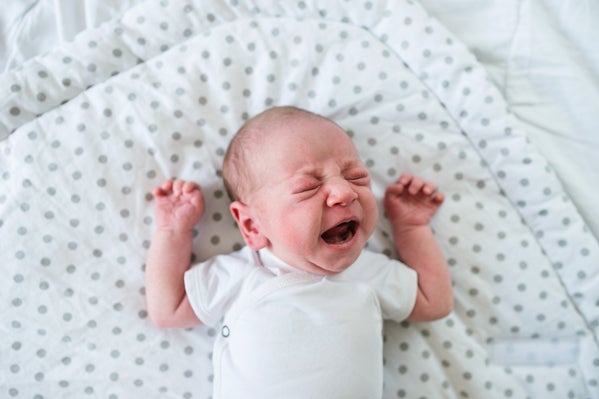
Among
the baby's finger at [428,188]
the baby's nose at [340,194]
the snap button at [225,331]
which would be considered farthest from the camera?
the baby's finger at [428,188]

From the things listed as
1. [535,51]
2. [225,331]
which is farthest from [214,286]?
[535,51]

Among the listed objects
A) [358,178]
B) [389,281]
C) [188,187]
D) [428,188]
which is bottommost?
[389,281]

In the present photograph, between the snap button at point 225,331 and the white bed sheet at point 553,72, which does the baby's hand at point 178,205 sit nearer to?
the snap button at point 225,331

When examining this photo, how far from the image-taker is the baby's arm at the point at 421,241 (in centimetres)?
119

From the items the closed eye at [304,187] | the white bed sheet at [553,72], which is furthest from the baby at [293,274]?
the white bed sheet at [553,72]

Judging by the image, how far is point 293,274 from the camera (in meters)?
1.11

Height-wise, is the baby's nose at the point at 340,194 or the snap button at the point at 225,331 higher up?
the baby's nose at the point at 340,194

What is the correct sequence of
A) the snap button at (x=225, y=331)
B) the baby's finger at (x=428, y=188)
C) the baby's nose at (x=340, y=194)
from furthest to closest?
the baby's finger at (x=428, y=188)
the snap button at (x=225, y=331)
the baby's nose at (x=340, y=194)

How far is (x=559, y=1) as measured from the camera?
133 centimetres

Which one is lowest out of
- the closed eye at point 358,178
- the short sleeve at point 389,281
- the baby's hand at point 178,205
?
the short sleeve at point 389,281

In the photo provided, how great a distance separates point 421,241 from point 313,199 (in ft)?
1.04

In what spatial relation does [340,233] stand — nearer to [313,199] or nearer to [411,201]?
[313,199]

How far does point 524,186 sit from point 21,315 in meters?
1.11

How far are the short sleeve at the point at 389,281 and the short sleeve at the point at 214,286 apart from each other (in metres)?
0.21
